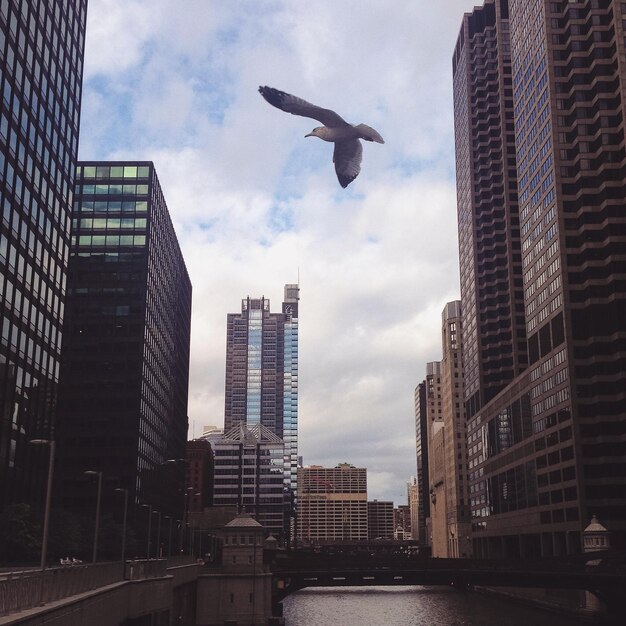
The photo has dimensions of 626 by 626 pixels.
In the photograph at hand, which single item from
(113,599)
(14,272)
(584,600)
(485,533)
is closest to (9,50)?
(14,272)

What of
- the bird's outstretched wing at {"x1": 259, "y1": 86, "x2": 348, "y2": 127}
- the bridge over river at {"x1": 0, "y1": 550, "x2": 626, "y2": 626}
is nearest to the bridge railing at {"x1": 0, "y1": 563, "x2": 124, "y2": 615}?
the bridge over river at {"x1": 0, "y1": 550, "x2": 626, "y2": 626}

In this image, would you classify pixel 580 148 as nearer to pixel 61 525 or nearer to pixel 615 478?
pixel 615 478

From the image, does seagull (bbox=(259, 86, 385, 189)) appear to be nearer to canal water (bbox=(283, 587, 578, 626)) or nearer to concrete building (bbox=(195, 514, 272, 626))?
concrete building (bbox=(195, 514, 272, 626))

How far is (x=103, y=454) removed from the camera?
13988cm

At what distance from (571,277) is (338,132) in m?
108

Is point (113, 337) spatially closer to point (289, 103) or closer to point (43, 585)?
point (43, 585)

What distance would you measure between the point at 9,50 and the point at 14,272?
67.5 ft

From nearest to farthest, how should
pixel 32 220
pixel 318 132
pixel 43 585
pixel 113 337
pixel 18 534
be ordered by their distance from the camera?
1. pixel 43 585
2. pixel 318 132
3. pixel 18 534
4. pixel 32 220
5. pixel 113 337

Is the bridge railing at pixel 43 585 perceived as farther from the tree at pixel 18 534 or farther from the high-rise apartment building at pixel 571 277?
the high-rise apartment building at pixel 571 277

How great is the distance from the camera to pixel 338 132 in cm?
3550

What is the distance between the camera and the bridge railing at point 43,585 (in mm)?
26928

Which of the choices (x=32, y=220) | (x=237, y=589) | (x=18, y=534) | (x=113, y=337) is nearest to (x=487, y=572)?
(x=237, y=589)

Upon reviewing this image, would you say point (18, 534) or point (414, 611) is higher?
point (18, 534)

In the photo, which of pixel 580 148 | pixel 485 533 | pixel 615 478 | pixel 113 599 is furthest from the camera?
pixel 485 533
